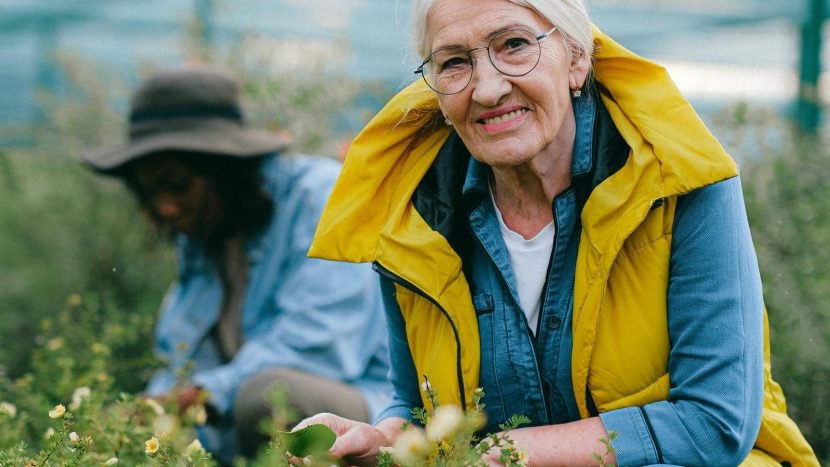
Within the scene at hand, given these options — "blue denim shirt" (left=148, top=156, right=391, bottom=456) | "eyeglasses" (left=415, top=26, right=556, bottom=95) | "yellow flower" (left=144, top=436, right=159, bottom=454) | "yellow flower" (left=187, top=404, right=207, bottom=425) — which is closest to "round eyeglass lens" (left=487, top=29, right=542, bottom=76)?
"eyeglasses" (left=415, top=26, right=556, bottom=95)

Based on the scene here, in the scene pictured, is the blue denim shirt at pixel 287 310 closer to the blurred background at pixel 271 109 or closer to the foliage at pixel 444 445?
the blurred background at pixel 271 109

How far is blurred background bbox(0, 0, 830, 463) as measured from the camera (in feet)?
12.4

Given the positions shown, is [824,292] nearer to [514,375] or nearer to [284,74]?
[514,375]

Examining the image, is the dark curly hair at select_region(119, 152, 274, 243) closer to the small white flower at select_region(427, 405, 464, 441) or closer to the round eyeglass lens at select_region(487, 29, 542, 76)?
the round eyeglass lens at select_region(487, 29, 542, 76)

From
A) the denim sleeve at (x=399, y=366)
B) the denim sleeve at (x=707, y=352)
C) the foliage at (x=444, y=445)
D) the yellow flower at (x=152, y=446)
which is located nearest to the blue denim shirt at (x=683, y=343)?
the denim sleeve at (x=707, y=352)

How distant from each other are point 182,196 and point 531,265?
1794mm

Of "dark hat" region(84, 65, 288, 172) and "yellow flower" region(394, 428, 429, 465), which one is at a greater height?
"dark hat" region(84, 65, 288, 172)

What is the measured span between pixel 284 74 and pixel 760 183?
2392mm

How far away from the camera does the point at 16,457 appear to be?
5.55 feet

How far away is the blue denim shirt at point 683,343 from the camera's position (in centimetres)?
182

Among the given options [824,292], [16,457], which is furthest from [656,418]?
[824,292]

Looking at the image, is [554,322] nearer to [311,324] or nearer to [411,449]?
[411,449]

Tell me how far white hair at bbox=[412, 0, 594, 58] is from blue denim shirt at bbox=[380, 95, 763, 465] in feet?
0.46

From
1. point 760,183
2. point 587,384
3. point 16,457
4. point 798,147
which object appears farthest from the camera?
point 798,147
